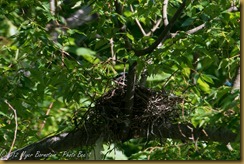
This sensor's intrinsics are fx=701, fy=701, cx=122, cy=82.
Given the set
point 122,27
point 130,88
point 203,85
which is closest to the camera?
point 130,88

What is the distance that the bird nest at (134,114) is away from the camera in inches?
155

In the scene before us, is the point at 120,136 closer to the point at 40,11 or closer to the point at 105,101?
the point at 105,101

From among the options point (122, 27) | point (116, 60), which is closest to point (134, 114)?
point (116, 60)

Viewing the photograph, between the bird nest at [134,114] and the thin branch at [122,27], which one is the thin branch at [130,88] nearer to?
the bird nest at [134,114]

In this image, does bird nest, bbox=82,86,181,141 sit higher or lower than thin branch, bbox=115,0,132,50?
lower

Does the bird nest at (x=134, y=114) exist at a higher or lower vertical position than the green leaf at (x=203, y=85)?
lower

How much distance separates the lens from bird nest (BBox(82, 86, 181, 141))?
3932 mm

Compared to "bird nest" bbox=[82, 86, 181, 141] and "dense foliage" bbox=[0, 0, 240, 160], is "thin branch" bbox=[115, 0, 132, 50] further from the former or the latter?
"bird nest" bbox=[82, 86, 181, 141]

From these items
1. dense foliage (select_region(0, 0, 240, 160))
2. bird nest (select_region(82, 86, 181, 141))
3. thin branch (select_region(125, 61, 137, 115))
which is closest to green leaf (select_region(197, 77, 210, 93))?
dense foliage (select_region(0, 0, 240, 160))

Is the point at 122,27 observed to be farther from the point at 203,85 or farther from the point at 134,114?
the point at 203,85

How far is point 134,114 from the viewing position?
3.97m

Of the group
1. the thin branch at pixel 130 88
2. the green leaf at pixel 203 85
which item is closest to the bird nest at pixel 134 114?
the thin branch at pixel 130 88

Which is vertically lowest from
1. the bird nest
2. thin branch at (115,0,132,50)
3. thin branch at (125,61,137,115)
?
the bird nest

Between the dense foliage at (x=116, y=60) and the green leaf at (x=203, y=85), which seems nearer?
the dense foliage at (x=116, y=60)
